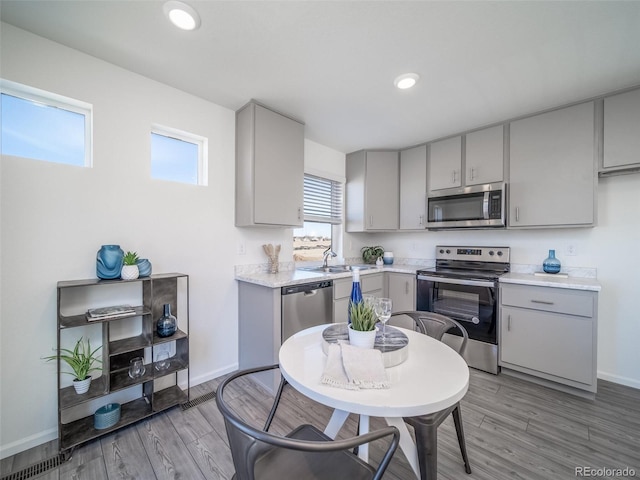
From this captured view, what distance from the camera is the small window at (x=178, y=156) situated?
7.01 ft

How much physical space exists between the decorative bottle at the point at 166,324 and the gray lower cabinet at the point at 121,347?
4 centimetres

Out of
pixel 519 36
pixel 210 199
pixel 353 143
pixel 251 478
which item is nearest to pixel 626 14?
pixel 519 36

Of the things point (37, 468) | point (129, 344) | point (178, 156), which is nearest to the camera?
point (37, 468)

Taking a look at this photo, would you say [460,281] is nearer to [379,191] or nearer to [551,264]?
[551,264]

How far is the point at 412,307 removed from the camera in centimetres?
306

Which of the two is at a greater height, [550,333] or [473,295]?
[473,295]

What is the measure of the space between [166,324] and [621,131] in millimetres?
3998

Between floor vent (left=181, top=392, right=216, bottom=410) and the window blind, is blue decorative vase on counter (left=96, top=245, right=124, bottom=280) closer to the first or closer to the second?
floor vent (left=181, top=392, right=216, bottom=410)

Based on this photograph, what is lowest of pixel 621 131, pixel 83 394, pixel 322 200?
pixel 83 394

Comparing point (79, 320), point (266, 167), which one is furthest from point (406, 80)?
point (79, 320)

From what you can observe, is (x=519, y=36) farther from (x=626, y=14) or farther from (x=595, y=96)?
(x=595, y=96)

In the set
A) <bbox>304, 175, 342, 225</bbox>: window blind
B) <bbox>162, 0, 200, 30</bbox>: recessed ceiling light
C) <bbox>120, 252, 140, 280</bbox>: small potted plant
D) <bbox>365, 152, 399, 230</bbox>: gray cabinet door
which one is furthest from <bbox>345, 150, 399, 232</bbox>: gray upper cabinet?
<bbox>120, 252, 140, 280</bbox>: small potted plant

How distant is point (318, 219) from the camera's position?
342 cm

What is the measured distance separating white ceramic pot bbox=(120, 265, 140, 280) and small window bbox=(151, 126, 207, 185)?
0.77 meters
